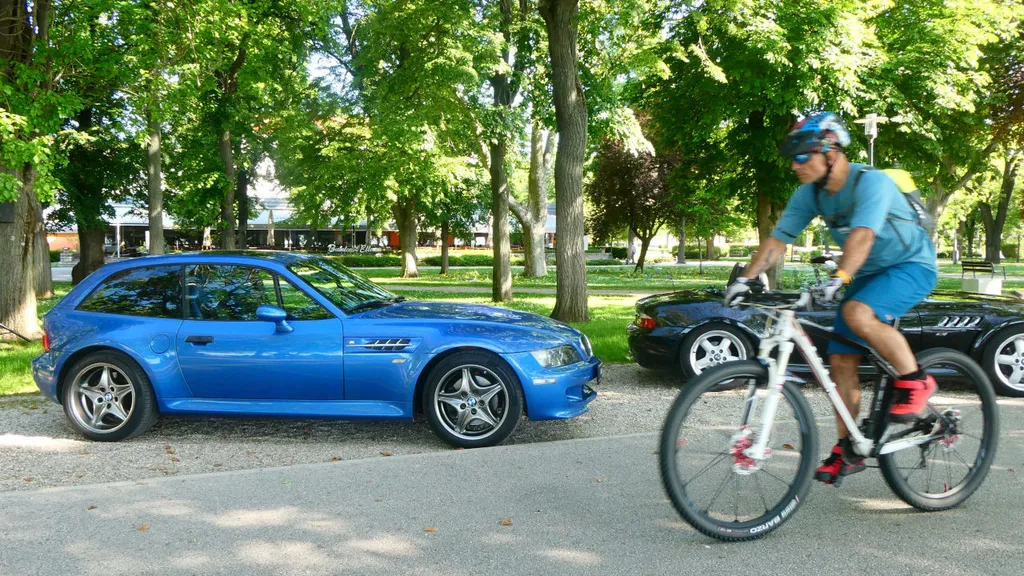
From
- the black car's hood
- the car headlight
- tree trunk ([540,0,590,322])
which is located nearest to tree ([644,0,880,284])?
tree trunk ([540,0,590,322])

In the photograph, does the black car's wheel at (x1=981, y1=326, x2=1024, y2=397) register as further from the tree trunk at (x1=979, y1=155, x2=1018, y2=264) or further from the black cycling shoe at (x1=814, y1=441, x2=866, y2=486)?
the tree trunk at (x1=979, y1=155, x2=1018, y2=264)

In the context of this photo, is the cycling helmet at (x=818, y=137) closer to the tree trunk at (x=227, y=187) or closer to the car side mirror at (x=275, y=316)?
the car side mirror at (x=275, y=316)

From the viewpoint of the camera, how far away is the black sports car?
23.9 feet

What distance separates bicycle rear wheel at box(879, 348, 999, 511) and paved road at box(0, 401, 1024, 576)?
0.13 m

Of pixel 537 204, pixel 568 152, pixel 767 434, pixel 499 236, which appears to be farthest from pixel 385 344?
pixel 537 204

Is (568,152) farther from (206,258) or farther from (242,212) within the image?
(242,212)

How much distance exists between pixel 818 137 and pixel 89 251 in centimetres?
2732

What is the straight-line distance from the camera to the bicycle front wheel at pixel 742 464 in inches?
140

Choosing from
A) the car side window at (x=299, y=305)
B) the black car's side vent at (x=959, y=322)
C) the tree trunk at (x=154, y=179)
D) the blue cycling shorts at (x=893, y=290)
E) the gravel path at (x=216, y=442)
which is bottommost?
the gravel path at (x=216, y=442)

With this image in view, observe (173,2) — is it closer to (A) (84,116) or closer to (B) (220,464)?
(B) (220,464)

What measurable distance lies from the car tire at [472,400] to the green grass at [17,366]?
4.86 m

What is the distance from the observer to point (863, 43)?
1673 cm

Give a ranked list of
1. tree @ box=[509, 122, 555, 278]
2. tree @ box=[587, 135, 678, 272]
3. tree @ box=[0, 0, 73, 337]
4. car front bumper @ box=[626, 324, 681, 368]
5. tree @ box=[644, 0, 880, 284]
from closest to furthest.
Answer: car front bumper @ box=[626, 324, 681, 368] → tree @ box=[0, 0, 73, 337] → tree @ box=[644, 0, 880, 284] → tree @ box=[509, 122, 555, 278] → tree @ box=[587, 135, 678, 272]

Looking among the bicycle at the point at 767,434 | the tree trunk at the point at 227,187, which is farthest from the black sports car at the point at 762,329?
the tree trunk at the point at 227,187
